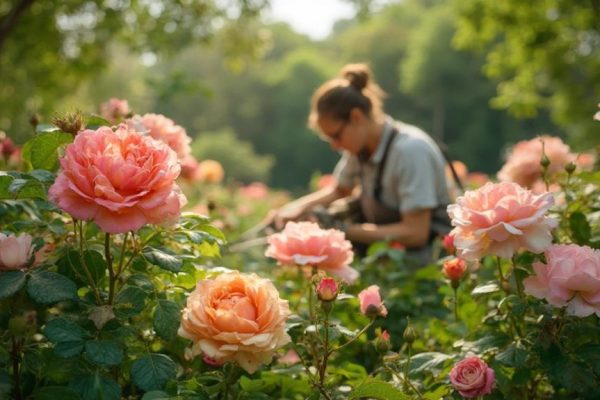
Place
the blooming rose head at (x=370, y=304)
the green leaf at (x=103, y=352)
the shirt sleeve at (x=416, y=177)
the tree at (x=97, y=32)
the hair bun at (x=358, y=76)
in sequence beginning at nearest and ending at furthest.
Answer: the green leaf at (x=103, y=352)
the blooming rose head at (x=370, y=304)
the shirt sleeve at (x=416, y=177)
the hair bun at (x=358, y=76)
the tree at (x=97, y=32)

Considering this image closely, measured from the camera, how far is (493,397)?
1218 mm

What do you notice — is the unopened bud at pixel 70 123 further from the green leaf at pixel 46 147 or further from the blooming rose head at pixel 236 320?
the blooming rose head at pixel 236 320

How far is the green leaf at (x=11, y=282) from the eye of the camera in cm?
104

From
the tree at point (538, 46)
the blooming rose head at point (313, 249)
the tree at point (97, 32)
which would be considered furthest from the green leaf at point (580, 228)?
the tree at point (538, 46)


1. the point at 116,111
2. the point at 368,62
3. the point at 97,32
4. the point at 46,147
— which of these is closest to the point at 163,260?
the point at 46,147

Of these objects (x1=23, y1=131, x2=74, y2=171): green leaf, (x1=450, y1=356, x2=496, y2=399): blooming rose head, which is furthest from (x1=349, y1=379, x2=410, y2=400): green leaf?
(x1=23, y1=131, x2=74, y2=171): green leaf

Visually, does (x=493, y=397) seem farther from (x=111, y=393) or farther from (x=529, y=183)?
(x=529, y=183)

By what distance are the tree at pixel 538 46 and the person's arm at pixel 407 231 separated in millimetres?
6726

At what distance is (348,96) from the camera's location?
317cm

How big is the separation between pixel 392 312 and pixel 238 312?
1.22 meters

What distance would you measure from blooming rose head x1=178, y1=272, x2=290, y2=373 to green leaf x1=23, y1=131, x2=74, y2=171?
41 cm

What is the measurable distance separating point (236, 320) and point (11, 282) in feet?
1.16

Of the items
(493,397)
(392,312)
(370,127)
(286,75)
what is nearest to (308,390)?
(493,397)

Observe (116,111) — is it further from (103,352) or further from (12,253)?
(103,352)
